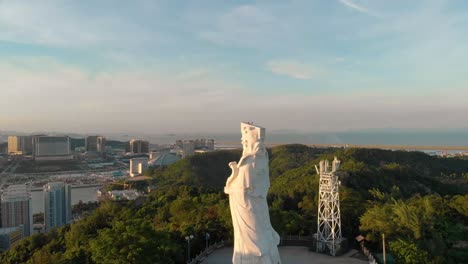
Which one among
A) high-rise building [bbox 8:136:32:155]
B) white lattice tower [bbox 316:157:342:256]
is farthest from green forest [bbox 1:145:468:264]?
high-rise building [bbox 8:136:32:155]

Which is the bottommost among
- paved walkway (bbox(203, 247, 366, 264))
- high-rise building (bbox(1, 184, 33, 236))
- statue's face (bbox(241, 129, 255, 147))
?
high-rise building (bbox(1, 184, 33, 236))

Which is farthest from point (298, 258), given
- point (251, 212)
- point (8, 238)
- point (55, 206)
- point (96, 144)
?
point (96, 144)

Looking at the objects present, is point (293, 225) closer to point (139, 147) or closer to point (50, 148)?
point (50, 148)

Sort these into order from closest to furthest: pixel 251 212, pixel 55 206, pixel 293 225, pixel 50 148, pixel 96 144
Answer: pixel 251 212 < pixel 293 225 < pixel 55 206 < pixel 50 148 < pixel 96 144

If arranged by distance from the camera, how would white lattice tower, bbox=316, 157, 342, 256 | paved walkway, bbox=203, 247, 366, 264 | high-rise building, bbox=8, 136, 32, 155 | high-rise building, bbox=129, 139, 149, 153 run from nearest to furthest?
paved walkway, bbox=203, 247, 366, 264 → white lattice tower, bbox=316, 157, 342, 256 → high-rise building, bbox=8, 136, 32, 155 → high-rise building, bbox=129, 139, 149, 153

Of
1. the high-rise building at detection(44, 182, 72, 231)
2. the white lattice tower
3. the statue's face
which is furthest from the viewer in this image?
the high-rise building at detection(44, 182, 72, 231)

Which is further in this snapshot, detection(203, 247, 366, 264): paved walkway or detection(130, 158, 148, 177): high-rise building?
detection(130, 158, 148, 177): high-rise building

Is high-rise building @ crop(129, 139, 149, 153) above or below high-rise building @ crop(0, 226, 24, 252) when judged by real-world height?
above

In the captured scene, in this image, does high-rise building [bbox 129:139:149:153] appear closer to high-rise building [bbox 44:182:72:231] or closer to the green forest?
high-rise building [bbox 44:182:72:231]
